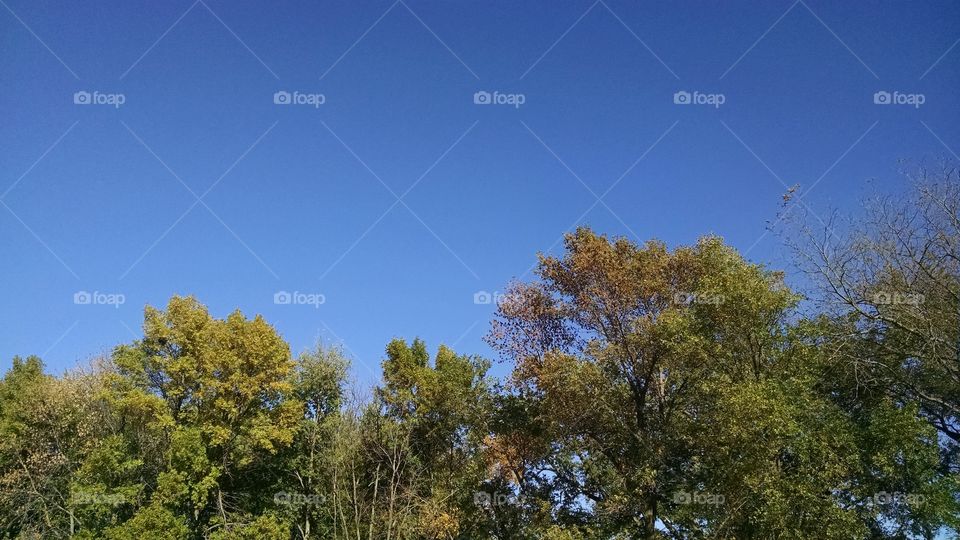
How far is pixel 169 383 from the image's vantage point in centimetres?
2906

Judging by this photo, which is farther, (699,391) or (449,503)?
(449,503)

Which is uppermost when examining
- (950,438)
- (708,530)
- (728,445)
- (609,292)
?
(609,292)

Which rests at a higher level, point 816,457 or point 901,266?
point 901,266

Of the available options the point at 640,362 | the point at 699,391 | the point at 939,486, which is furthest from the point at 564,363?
the point at 939,486

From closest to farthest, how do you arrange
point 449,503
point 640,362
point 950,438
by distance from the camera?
point 640,362, point 950,438, point 449,503

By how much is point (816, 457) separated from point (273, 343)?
22195 millimetres

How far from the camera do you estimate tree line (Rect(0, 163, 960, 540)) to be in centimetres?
1741

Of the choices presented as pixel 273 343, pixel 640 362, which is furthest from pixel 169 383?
pixel 640 362

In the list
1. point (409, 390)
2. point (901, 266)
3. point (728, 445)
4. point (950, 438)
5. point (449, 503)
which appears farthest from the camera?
point (409, 390)

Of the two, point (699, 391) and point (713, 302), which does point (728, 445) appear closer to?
Answer: point (699, 391)

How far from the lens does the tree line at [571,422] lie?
17.4 metres

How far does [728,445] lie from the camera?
17844mm

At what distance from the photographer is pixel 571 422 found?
21547 mm

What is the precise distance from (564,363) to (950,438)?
15.0 m
